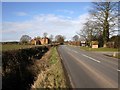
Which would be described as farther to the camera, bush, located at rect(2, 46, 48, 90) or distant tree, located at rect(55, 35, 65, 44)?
distant tree, located at rect(55, 35, 65, 44)

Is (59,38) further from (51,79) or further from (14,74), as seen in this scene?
(51,79)

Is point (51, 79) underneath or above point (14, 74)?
above

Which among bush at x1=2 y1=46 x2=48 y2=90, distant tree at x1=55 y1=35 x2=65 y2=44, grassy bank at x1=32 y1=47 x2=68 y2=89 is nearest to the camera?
grassy bank at x1=32 y1=47 x2=68 y2=89

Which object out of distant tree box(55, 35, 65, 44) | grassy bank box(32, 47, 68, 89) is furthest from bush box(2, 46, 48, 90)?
distant tree box(55, 35, 65, 44)

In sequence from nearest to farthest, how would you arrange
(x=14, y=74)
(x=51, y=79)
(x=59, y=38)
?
(x=51, y=79)
(x=14, y=74)
(x=59, y=38)

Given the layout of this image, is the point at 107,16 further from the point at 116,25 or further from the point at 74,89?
the point at 74,89

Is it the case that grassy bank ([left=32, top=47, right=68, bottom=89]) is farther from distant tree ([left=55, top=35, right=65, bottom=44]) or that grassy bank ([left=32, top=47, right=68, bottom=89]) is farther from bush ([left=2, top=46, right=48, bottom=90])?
distant tree ([left=55, top=35, right=65, bottom=44])

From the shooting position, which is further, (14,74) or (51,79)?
(14,74)

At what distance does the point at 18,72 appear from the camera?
1614 cm

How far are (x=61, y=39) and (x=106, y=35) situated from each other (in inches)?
4362

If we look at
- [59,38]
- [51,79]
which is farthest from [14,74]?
[59,38]

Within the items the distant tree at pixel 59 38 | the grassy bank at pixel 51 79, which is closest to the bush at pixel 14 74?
the grassy bank at pixel 51 79

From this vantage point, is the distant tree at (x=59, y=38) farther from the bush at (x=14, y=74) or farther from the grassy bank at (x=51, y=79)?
the grassy bank at (x=51, y=79)

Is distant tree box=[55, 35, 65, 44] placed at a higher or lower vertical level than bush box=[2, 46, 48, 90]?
higher
